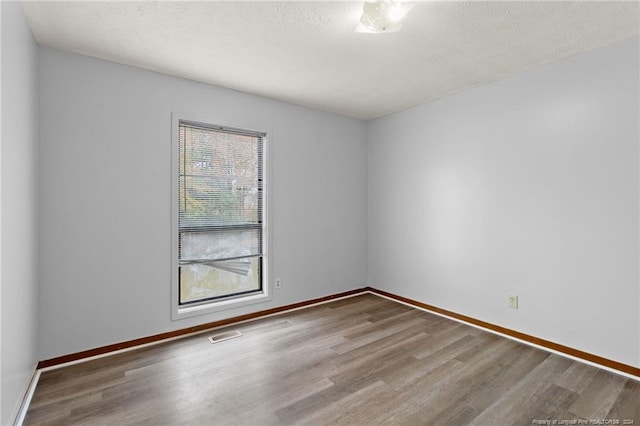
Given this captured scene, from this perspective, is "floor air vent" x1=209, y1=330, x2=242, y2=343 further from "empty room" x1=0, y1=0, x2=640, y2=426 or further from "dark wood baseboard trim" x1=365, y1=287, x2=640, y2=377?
"dark wood baseboard trim" x1=365, y1=287, x2=640, y2=377

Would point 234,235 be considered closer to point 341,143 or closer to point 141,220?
point 141,220

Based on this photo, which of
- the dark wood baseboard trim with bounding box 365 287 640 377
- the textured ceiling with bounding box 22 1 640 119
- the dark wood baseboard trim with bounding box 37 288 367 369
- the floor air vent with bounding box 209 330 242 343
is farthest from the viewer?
the floor air vent with bounding box 209 330 242 343

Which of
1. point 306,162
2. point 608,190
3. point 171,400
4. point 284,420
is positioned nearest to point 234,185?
point 306,162

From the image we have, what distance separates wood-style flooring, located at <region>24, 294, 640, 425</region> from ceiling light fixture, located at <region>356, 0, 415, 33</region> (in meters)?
2.39

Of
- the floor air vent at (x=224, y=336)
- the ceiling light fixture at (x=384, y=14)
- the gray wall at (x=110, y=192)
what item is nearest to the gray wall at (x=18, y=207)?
the gray wall at (x=110, y=192)

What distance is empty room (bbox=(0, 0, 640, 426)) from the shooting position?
2000 millimetres

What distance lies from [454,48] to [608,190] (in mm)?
1602

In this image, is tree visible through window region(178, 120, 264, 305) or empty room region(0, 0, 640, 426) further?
tree visible through window region(178, 120, 264, 305)

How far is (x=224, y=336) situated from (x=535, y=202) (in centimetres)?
310

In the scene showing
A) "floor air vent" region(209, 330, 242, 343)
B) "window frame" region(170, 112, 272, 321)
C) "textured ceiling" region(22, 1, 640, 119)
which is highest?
"textured ceiling" region(22, 1, 640, 119)

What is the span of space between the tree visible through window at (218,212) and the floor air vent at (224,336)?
17.2 inches

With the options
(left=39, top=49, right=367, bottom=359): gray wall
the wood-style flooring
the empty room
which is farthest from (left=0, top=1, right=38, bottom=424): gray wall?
the wood-style flooring

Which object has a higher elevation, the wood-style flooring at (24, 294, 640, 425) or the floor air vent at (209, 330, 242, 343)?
the floor air vent at (209, 330, 242, 343)

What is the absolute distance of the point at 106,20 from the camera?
2.11 metres
